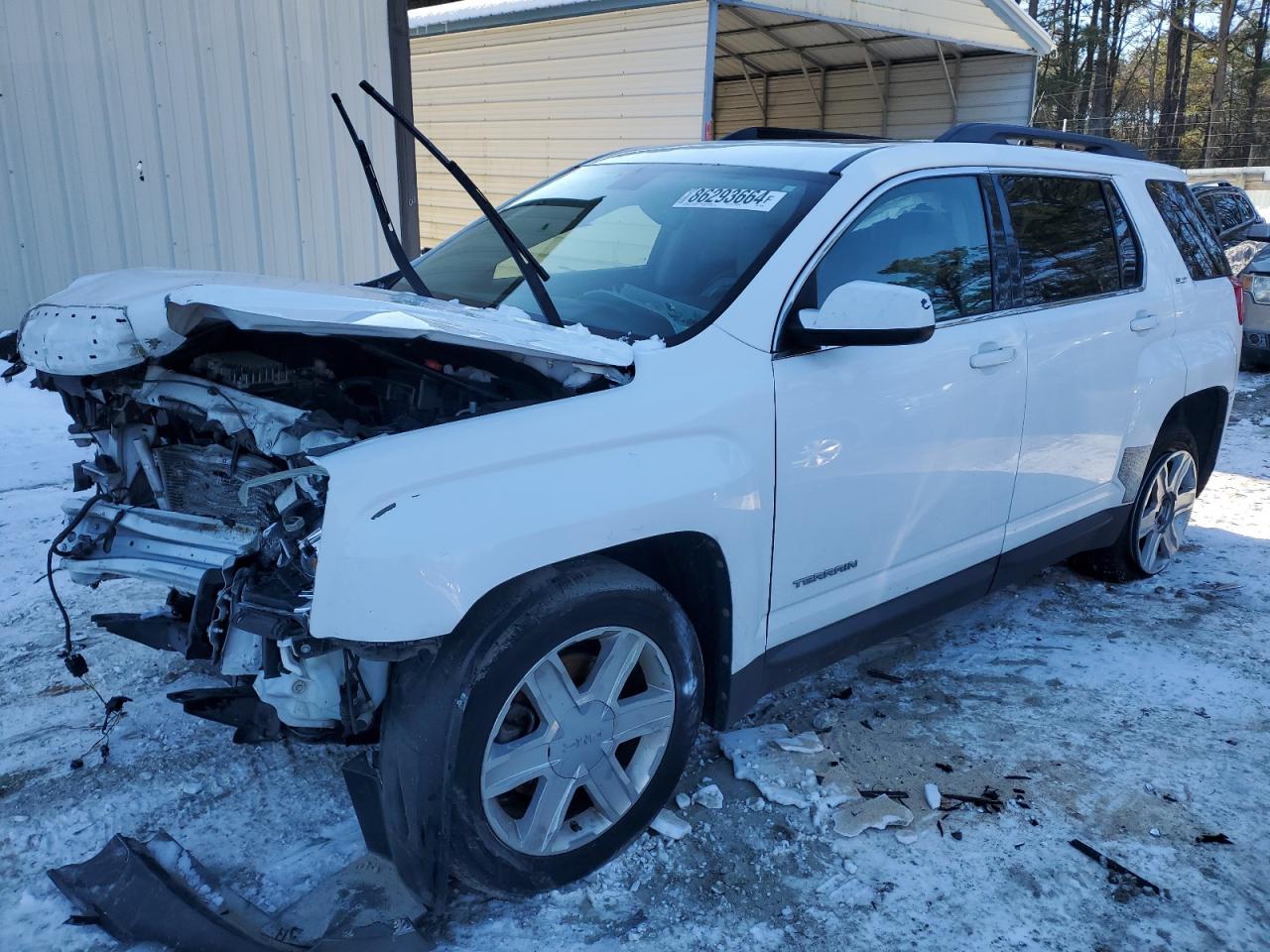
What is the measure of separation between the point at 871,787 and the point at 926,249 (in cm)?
178

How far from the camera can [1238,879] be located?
2768 millimetres

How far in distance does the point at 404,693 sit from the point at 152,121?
6.38m

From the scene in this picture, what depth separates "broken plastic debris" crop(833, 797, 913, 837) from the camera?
2.92 metres

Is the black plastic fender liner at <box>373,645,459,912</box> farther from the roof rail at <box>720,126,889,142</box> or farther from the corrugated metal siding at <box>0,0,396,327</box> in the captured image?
the corrugated metal siding at <box>0,0,396,327</box>

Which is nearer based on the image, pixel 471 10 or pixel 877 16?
pixel 877 16

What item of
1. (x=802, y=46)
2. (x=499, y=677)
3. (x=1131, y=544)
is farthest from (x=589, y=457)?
(x=802, y=46)

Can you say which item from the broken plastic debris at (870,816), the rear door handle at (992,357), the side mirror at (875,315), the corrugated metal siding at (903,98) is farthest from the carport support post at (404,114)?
the corrugated metal siding at (903,98)

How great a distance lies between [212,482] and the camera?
2871 mm

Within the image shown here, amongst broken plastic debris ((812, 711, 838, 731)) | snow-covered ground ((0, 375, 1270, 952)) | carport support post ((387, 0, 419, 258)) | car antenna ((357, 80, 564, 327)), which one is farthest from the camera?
carport support post ((387, 0, 419, 258))

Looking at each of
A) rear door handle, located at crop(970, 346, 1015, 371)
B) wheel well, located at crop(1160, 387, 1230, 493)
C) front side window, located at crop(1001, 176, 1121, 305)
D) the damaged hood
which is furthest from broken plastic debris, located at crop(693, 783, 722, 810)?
wheel well, located at crop(1160, 387, 1230, 493)

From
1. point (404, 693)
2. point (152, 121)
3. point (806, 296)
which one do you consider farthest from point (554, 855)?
point (152, 121)

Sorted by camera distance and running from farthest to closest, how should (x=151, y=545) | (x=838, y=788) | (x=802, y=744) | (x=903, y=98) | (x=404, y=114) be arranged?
(x=903, y=98)
(x=404, y=114)
(x=802, y=744)
(x=838, y=788)
(x=151, y=545)

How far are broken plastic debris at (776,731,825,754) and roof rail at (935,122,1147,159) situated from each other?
7.31ft

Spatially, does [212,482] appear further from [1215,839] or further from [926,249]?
[1215,839]
